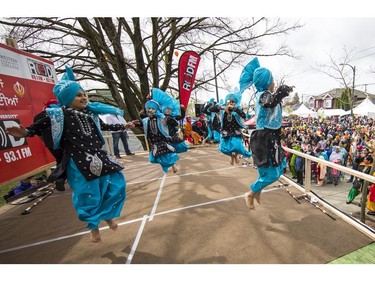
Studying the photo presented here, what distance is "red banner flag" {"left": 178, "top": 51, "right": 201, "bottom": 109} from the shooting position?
21.1 feet

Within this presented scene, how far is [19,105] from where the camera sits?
412cm

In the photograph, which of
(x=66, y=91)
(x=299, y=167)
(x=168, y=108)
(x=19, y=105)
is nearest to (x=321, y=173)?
(x=299, y=167)

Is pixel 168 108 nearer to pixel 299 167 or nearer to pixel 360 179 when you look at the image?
pixel 360 179

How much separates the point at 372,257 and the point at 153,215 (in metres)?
2.68

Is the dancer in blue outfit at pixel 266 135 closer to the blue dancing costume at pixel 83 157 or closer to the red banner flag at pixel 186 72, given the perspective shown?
the blue dancing costume at pixel 83 157

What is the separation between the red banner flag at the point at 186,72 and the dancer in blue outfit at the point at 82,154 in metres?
4.15

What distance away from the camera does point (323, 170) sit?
841cm

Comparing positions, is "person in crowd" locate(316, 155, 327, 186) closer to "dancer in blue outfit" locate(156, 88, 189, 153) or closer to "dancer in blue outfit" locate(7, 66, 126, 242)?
Result: "dancer in blue outfit" locate(156, 88, 189, 153)

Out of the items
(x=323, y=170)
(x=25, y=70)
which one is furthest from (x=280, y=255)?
(x=323, y=170)

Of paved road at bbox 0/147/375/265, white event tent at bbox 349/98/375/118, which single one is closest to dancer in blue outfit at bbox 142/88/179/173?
paved road at bbox 0/147/375/265

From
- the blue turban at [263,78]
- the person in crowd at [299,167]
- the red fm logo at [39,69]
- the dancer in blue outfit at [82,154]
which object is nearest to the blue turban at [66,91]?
the dancer in blue outfit at [82,154]

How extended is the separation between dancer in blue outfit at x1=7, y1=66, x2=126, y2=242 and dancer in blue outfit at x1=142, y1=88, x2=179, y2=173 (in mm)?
2094

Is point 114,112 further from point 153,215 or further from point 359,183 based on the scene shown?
point 359,183

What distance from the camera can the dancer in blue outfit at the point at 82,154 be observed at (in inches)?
89.0
